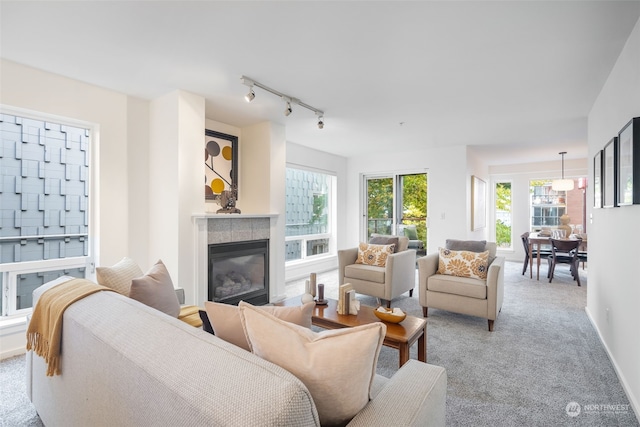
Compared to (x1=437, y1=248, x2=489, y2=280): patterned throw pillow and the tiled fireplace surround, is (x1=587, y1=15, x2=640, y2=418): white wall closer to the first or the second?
(x1=437, y1=248, x2=489, y2=280): patterned throw pillow

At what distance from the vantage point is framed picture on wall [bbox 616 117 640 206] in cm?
185

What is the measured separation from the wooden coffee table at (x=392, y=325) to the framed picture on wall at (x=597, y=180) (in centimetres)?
211

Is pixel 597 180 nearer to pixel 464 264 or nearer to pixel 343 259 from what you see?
pixel 464 264

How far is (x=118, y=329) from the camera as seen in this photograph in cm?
112

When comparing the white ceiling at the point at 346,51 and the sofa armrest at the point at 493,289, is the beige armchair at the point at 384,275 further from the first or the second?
the white ceiling at the point at 346,51

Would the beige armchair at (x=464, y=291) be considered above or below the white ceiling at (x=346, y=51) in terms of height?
below

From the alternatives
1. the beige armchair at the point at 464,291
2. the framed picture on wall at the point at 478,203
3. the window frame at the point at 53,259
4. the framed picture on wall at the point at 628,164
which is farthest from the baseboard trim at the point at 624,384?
the window frame at the point at 53,259

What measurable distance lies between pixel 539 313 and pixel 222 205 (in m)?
3.87

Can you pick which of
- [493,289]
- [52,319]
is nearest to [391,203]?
[493,289]

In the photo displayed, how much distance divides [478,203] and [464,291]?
11.5 feet

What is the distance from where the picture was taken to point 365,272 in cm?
392

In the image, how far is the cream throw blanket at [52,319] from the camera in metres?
1.39

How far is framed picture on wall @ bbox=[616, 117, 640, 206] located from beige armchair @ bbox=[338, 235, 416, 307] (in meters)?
2.16

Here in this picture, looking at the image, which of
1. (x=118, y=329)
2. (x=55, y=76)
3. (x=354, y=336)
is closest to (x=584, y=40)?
(x=354, y=336)
